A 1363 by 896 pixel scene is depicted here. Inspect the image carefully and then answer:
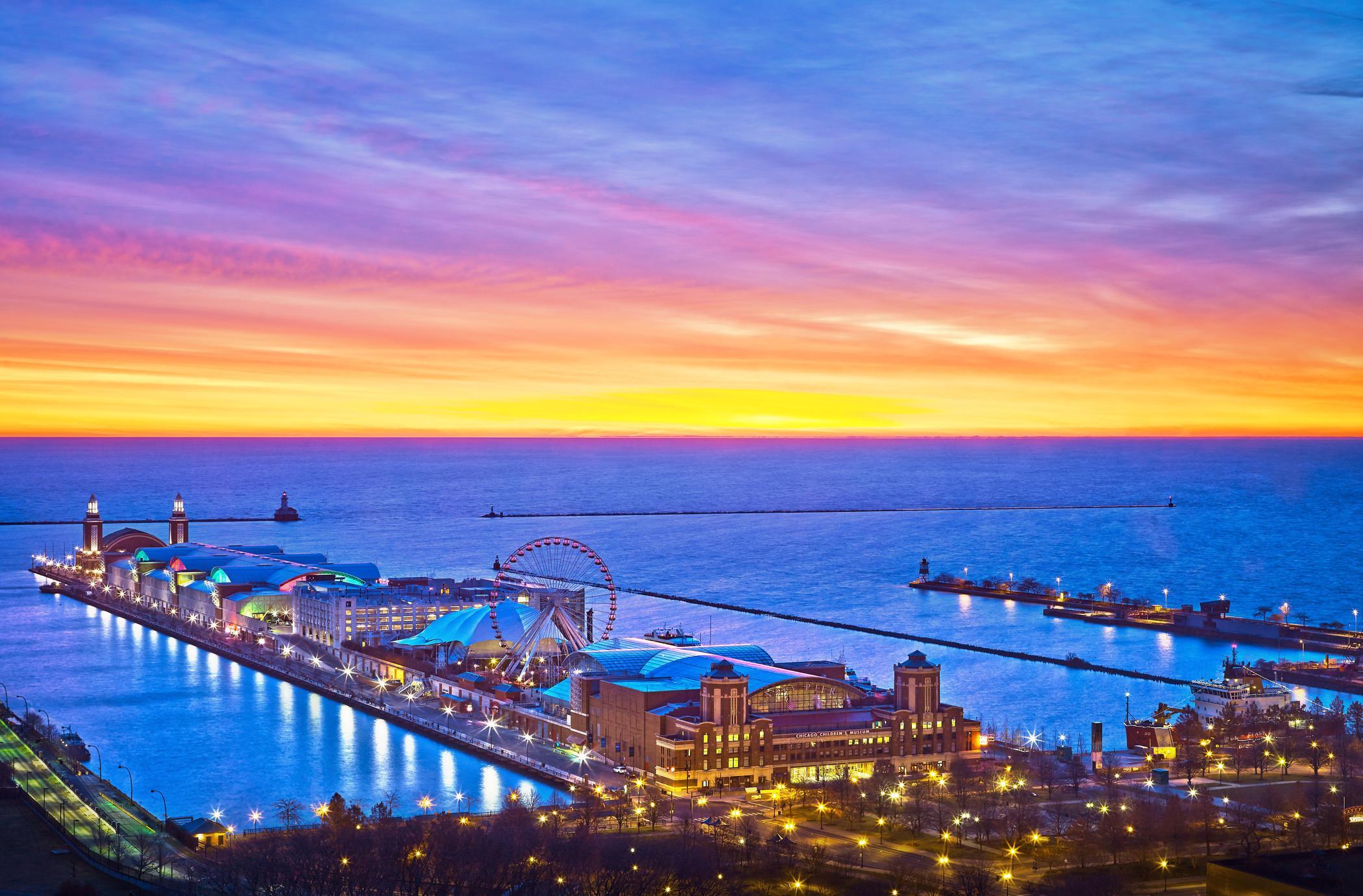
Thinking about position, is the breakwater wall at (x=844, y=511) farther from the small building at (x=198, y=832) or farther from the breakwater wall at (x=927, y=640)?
the small building at (x=198, y=832)

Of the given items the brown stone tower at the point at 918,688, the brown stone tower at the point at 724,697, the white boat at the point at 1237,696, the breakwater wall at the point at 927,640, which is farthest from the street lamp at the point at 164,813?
the white boat at the point at 1237,696

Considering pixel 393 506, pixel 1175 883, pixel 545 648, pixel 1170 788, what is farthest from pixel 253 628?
pixel 393 506

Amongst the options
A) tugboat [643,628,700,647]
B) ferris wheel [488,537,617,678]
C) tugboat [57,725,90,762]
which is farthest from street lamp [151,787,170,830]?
tugboat [643,628,700,647]

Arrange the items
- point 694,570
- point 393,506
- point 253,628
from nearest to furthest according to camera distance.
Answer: point 253,628, point 694,570, point 393,506

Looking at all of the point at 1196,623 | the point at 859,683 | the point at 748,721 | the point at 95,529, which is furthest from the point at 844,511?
the point at 748,721

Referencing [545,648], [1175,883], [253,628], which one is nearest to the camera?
[1175,883]

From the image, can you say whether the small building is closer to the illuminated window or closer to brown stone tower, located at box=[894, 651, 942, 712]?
the illuminated window

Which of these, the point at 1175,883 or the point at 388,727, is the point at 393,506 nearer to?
the point at 388,727
